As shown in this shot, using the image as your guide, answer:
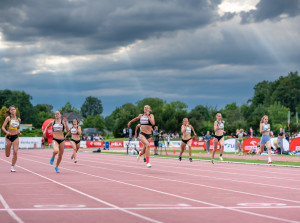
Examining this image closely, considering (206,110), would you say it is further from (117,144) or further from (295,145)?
(295,145)

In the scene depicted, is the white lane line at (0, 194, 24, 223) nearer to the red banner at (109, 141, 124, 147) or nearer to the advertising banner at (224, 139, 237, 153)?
the advertising banner at (224, 139, 237, 153)

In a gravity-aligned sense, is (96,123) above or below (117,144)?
above

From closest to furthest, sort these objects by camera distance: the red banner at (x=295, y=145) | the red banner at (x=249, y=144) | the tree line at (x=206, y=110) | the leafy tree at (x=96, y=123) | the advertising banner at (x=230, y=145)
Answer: the red banner at (x=295, y=145) → the red banner at (x=249, y=144) → the advertising banner at (x=230, y=145) → the tree line at (x=206, y=110) → the leafy tree at (x=96, y=123)

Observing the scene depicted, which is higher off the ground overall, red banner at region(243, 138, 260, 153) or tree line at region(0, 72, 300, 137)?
tree line at region(0, 72, 300, 137)

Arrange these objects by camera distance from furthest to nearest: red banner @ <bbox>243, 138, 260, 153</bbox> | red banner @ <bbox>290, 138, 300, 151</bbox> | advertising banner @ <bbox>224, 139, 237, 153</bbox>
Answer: advertising banner @ <bbox>224, 139, 237, 153</bbox>, red banner @ <bbox>243, 138, 260, 153</bbox>, red banner @ <bbox>290, 138, 300, 151</bbox>

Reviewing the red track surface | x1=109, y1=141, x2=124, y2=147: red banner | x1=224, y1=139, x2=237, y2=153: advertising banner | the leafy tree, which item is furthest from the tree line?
the red track surface

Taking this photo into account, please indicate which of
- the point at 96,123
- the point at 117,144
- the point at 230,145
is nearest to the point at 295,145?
the point at 230,145

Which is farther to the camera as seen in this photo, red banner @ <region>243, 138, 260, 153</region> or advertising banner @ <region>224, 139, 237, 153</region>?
advertising banner @ <region>224, 139, 237, 153</region>

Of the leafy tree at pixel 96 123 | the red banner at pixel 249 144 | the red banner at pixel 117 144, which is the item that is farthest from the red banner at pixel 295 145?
the leafy tree at pixel 96 123

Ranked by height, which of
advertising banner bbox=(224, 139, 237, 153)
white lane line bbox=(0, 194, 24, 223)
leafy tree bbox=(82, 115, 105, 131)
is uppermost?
leafy tree bbox=(82, 115, 105, 131)

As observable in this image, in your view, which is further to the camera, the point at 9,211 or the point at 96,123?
the point at 96,123

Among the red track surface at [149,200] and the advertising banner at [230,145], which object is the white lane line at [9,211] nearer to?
the red track surface at [149,200]

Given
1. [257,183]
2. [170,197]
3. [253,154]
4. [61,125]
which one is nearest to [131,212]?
[170,197]

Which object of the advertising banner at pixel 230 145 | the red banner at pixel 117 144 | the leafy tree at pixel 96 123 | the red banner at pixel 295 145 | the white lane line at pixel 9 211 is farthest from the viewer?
the leafy tree at pixel 96 123
